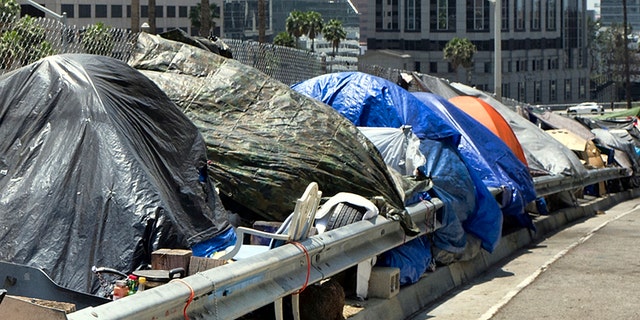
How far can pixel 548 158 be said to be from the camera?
16.7 meters

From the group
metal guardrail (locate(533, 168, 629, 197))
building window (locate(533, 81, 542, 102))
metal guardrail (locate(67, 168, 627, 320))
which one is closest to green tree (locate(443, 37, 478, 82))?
building window (locate(533, 81, 542, 102))

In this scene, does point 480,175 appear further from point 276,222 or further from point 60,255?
point 60,255

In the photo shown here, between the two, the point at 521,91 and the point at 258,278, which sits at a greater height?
the point at 258,278

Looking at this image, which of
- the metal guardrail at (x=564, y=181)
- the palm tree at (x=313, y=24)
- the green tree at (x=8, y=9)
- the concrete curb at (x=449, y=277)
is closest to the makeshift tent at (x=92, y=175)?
the concrete curb at (x=449, y=277)

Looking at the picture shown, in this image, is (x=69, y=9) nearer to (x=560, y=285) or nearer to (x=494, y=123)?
(x=494, y=123)

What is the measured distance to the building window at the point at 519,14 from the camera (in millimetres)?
116625

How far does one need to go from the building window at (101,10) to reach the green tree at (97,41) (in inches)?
2819

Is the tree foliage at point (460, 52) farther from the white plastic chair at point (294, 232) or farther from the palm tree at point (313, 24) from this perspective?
the white plastic chair at point (294, 232)

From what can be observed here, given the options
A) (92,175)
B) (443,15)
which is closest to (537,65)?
(443,15)

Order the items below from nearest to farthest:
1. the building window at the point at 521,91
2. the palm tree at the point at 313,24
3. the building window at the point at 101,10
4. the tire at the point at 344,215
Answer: the tire at the point at 344,215 < the building window at the point at 101,10 < the palm tree at the point at 313,24 < the building window at the point at 521,91

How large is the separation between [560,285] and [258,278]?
4.52 m

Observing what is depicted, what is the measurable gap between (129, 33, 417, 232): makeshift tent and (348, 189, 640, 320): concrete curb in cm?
65

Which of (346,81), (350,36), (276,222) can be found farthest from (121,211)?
(350,36)

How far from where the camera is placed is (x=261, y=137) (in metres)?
9.20
